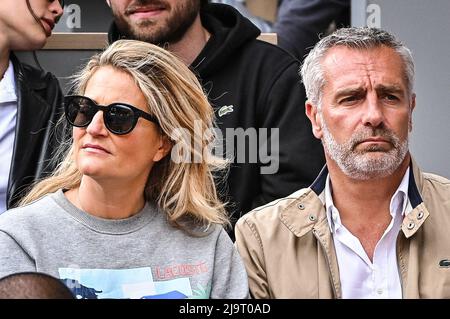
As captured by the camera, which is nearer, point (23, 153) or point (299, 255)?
point (299, 255)

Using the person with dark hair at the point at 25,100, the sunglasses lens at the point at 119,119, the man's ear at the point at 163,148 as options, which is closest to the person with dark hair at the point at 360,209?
the man's ear at the point at 163,148

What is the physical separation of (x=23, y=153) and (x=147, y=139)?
614mm

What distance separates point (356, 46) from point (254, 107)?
0.52 m

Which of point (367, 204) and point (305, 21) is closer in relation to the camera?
point (367, 204)

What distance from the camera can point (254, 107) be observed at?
365 centimetres

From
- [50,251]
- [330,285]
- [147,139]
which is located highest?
[147,139]

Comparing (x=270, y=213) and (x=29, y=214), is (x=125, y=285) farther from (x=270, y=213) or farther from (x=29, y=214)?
(x=270, y=213)

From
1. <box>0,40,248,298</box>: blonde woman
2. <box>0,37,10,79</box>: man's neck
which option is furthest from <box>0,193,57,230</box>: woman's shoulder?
<box>0,37,10,79</box>: man's neck

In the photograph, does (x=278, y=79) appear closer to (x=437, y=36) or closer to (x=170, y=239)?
(x=437, y=36)

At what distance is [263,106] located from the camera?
3.65 m

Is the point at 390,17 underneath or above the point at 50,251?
above

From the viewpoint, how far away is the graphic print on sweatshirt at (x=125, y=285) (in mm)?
2838

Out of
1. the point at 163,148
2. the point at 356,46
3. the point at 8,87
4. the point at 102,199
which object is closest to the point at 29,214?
the point at 102,199

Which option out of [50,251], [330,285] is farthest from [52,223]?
[330,285]
